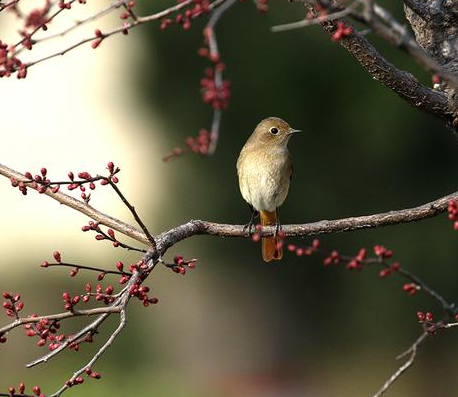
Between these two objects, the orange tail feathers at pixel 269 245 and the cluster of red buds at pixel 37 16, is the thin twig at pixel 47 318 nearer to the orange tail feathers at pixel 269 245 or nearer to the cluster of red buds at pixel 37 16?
the cluster of red buds at pixel 37 16

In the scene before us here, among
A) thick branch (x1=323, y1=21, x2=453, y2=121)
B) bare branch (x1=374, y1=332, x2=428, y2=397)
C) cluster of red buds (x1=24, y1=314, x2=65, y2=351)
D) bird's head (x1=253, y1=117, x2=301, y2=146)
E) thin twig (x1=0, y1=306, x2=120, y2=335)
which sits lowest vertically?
bare branch (x1=374, y1=332, x2=428, y2=397)

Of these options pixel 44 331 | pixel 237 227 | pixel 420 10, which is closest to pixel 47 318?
pixel 44 331

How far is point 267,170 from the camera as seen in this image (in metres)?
6.54

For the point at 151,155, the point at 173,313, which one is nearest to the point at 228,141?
the point at 151,155

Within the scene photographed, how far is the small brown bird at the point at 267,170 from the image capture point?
648 cm

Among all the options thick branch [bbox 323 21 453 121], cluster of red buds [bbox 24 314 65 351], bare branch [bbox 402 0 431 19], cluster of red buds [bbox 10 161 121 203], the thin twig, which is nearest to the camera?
the thin twig

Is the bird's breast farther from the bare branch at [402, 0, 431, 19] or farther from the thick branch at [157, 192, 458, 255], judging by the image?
the bare branch at [402, 0, 431, 19]

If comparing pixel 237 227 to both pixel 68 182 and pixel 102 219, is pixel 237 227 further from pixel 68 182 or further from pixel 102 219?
pixel 68 182

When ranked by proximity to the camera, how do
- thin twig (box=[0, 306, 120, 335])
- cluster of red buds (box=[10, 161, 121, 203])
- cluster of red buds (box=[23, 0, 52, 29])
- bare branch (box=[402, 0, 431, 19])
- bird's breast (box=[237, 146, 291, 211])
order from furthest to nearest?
bird's breast (box=[237, 146, 291, 211]) → bare branch (box=[402, 0, 431, 19]) → cluster of red buds (box=[10, 161, 121, 203]) → thin twig (box=[0, 306, 120, 335]) → cluster of red buds (box=[23, 0, 52, 29])

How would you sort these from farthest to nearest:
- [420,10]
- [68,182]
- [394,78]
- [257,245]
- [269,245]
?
1. [257,245]
2. [269,245]
3. [420,10]
4. [394,78]
5. [68,182]

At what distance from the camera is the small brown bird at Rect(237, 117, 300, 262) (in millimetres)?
6480

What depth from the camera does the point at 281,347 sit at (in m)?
16.2

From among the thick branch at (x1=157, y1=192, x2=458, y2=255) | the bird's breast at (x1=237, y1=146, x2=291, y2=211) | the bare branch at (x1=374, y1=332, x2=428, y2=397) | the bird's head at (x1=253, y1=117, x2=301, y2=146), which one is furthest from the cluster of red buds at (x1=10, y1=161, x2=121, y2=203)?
the bird's head at (x1=253, y1=117, x2=301, y2=146)

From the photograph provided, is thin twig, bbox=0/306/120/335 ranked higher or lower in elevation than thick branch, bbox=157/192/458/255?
lower
